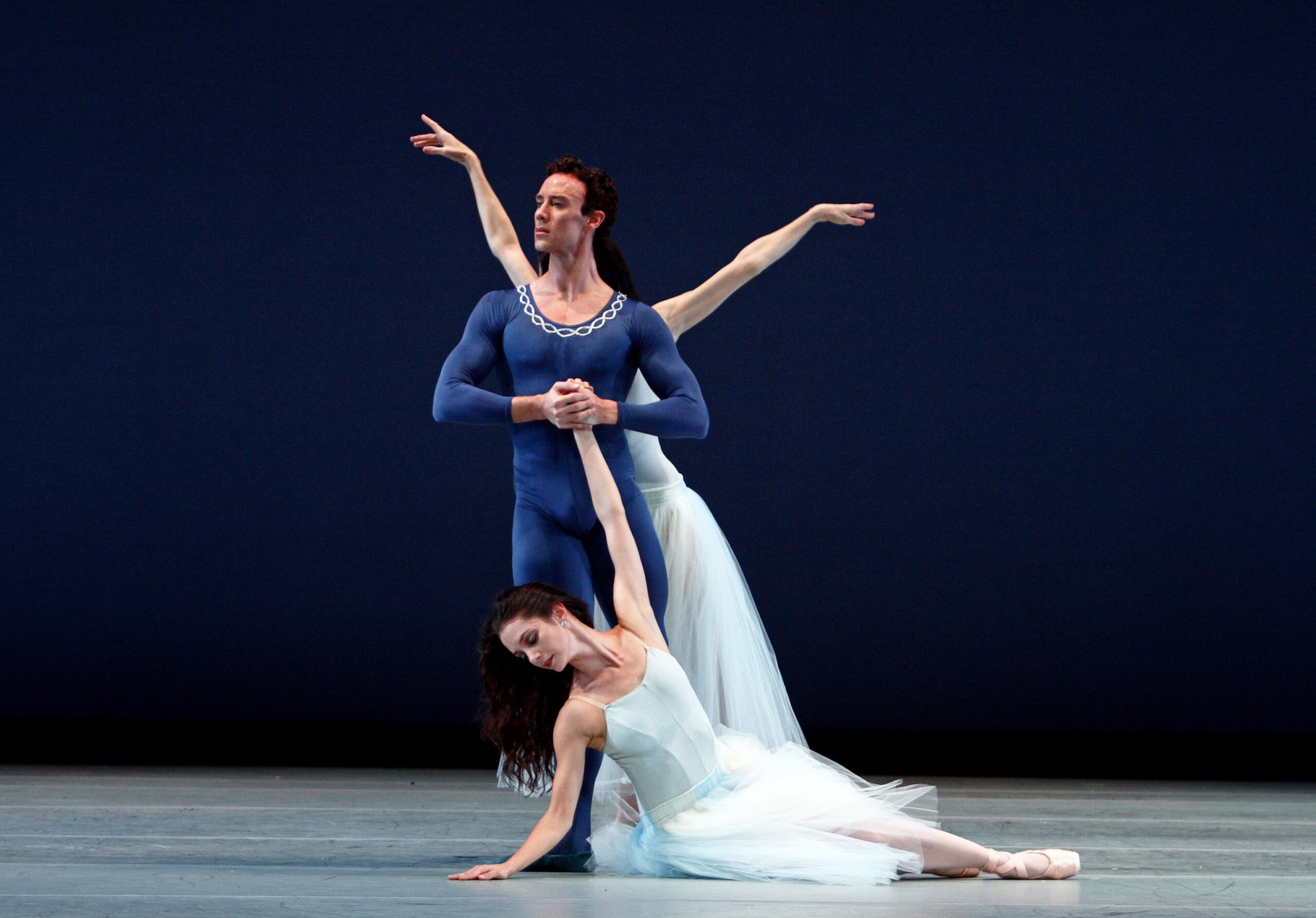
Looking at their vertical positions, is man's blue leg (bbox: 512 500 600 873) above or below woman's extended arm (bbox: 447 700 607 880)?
above

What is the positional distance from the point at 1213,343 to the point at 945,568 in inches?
49.9

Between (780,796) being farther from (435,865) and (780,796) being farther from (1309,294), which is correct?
(1309,294)

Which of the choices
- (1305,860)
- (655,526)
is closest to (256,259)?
(655,526)

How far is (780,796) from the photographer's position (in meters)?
2.28

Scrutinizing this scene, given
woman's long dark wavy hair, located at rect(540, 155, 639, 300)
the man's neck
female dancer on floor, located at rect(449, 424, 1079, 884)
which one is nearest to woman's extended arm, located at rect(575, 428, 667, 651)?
female dancer on floor, located at rect(449, 424, 1079, 884)

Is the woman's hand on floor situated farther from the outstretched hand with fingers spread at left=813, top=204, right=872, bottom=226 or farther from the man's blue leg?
the outstretched hand with fingers spread at left=813, top=204, right=872, bottom=226

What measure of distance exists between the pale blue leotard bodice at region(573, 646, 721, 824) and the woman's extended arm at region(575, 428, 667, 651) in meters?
0.07

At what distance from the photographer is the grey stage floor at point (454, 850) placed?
1.83 m

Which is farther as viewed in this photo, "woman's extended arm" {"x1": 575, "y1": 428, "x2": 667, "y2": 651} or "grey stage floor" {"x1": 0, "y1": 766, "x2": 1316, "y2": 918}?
"woman's extended arm" {"x1": 575, "y1": 428, "x2": 667, "y2": 651}

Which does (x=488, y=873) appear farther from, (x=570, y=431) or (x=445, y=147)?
(x=445, y=147)

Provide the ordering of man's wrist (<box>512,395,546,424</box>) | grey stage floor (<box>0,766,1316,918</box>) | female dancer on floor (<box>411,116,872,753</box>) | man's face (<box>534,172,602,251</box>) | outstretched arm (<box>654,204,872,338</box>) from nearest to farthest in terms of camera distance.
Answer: grey stage floor (<box>0,766,1316,918</box>), man's wrist (<box>512,395,546,424</box>), man's face (<box>534,172,602,251</box>), female dancer on floor (<box>411,116,872,753</box>), outstretched arm (<box>654,204,872,338</box>)

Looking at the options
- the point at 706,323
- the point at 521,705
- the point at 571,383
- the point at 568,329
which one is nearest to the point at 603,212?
the point at 568,329

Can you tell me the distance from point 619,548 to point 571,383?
313 millimetres

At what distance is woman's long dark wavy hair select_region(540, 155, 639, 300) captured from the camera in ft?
8.11
